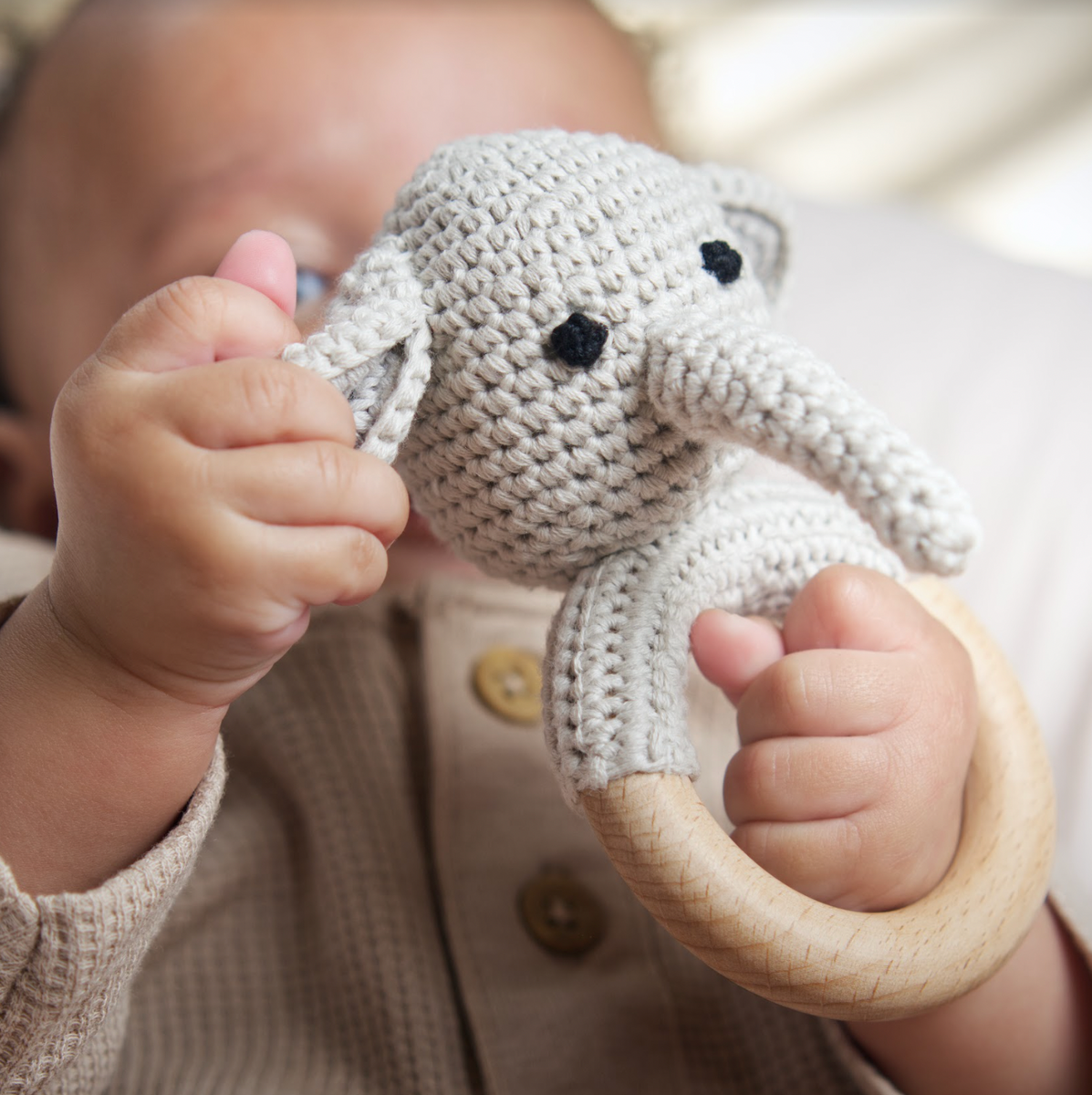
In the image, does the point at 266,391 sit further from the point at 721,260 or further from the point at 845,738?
the point at 845,738

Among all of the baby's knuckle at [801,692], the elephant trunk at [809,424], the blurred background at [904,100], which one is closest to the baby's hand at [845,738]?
the baby's knuckle at [801,692]

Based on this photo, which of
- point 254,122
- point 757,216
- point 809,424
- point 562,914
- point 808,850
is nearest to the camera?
point 809,424

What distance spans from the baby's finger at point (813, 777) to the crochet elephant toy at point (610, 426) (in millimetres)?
49

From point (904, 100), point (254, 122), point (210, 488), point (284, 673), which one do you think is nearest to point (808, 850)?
point (210, 488)

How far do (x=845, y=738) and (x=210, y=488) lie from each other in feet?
1.02

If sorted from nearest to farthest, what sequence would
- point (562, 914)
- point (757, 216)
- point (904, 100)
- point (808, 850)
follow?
point (808, 850)
point (757, 216)
point (562, 914)
point (904, 100)

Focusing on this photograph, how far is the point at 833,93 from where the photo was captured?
5.10ft

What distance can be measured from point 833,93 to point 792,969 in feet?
4.88

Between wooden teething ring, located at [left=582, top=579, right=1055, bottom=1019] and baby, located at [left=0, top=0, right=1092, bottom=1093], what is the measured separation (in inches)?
1.3

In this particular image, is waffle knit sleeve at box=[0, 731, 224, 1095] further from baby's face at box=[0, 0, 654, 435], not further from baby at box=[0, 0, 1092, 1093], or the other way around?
baby's face at box=[0, 0, 654, 435]

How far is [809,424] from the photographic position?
368 millimetres

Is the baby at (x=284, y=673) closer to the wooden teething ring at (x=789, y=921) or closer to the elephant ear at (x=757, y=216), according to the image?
the wooden teething ring at (x=789, y=921)

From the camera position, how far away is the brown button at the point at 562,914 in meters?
0.71

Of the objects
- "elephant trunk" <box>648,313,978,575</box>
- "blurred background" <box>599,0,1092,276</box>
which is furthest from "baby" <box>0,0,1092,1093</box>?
"blurred background" <box>599,0,1092,276</box>
